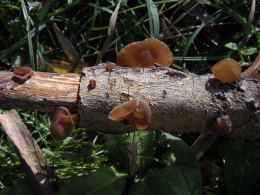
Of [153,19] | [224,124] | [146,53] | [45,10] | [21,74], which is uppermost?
[45,10]

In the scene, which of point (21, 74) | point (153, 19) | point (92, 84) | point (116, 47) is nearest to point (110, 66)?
point (92, 84)

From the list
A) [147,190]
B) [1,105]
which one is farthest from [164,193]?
[1,105]

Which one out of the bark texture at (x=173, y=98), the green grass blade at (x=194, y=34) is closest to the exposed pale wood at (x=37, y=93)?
the bark texture at (x=173, y=98)

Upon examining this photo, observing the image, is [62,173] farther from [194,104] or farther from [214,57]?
[214,57]

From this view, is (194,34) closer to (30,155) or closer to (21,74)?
(21,74)

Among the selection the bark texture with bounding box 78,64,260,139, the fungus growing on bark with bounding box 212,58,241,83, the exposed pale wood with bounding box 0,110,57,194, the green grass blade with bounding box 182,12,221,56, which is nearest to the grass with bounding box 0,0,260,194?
the green grass blade with bounding box 182,12,221,56

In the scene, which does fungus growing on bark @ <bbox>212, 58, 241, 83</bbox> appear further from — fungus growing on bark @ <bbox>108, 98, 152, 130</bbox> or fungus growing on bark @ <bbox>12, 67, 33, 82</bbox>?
fungus growing on bark @ <bbox>12, 67, 33, 82</bbox>
